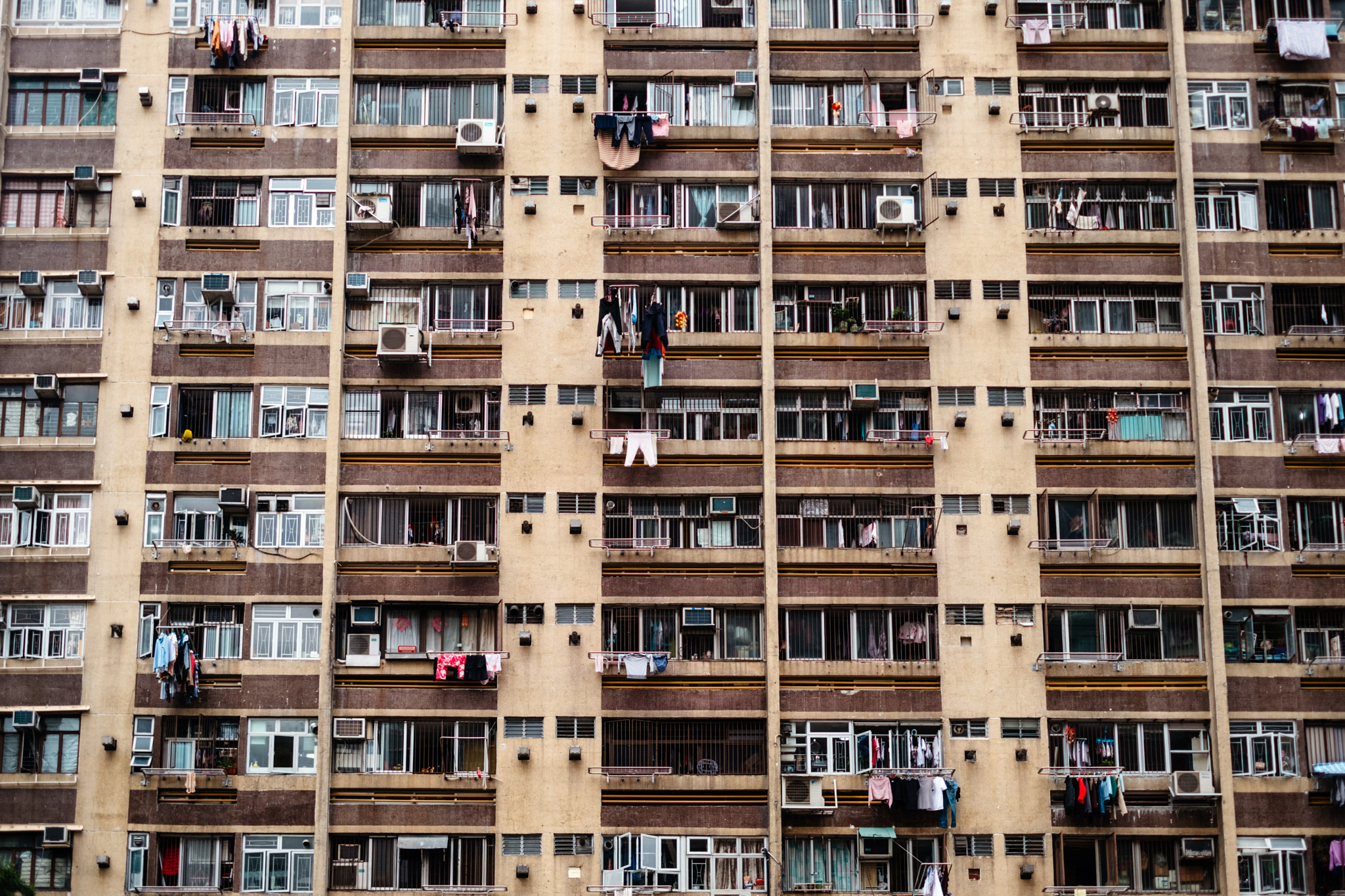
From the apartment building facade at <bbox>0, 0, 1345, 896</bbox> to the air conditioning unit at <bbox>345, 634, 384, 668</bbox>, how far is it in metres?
0.15

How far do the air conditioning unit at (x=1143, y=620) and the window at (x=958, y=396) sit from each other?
659 cm

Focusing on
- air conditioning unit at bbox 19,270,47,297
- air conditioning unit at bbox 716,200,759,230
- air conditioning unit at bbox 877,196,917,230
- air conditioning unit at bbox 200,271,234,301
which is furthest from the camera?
air conditioning unit at bbox 716,200,759,230

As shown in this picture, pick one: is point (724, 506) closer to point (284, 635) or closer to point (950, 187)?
point (950, 187)

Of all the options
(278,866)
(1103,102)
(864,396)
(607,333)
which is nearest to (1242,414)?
(1103,102)

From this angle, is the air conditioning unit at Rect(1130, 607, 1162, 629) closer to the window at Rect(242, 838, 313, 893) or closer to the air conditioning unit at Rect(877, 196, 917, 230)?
the air conditioning unit at Rect(877, 196, 917, 230)

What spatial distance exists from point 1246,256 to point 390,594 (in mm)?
23850

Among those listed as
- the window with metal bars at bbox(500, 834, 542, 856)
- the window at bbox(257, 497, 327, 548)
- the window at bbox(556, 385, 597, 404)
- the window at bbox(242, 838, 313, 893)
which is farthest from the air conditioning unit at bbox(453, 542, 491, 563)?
the window at bbox(242, 838, 313, 893)

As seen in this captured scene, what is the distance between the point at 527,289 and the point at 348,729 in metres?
12.0

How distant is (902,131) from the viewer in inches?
1406

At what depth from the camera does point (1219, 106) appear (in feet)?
119

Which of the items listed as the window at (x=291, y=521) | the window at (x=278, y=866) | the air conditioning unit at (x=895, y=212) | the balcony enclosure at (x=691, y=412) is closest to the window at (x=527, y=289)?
the balcony enclosure at (x=691, y=412)

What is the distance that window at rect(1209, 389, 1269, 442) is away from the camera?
35031 mm

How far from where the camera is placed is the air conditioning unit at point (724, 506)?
3441cm

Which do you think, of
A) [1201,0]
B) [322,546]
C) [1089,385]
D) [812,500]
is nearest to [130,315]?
[322,546]
